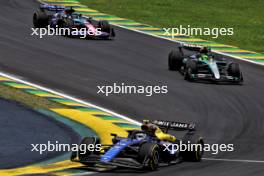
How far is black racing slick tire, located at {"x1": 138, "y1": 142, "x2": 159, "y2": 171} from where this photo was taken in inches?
722

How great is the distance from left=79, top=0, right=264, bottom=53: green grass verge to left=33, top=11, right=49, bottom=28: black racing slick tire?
604 cm

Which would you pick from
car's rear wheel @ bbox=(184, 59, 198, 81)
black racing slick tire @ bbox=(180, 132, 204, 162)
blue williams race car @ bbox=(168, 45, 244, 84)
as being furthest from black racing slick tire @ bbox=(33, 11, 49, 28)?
black racing slick tire @ bbox=(180, 132, 204, 162)

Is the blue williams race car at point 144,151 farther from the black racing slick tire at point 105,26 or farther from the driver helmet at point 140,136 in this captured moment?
the black racing slick tire at point 105,26

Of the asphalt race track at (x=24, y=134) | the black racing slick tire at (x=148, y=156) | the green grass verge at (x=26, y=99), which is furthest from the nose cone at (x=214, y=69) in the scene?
the black racing slick tire at (x=148, y=156)

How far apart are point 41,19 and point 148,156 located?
21542mm

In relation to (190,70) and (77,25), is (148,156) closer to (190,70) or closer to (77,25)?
(190,70)

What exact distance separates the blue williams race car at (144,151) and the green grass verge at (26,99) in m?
5.76

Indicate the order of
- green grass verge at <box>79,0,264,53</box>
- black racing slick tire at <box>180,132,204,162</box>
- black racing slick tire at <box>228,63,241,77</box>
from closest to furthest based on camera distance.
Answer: black racing slick tire at <box>180,132,204,162</box> < black racing slick tire at <box>228,63,241,77</box> < green grass verge at <box>79,0,264,53</box>

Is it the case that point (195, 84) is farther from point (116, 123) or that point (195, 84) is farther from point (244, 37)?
point (244, 37)

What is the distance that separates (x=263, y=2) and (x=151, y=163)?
34635 millimetres

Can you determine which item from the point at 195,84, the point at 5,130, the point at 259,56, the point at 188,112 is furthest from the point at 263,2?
the point at 5,130

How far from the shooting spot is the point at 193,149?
20.0 meters

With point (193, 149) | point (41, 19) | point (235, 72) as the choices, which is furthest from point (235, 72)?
point (193, 149)

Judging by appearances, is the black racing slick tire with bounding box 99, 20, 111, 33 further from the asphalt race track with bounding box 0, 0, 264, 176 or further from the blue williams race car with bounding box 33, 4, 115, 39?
the asphalt race track with bounding box 0, 0, 264, 176
